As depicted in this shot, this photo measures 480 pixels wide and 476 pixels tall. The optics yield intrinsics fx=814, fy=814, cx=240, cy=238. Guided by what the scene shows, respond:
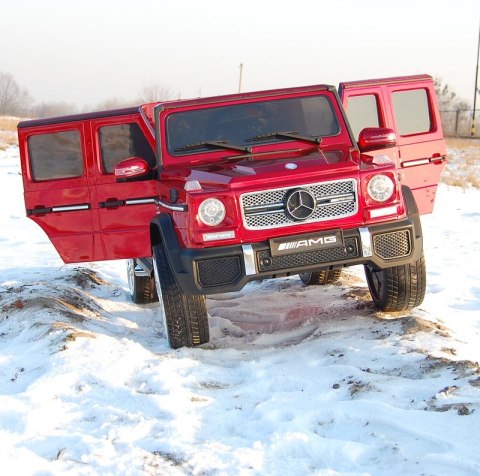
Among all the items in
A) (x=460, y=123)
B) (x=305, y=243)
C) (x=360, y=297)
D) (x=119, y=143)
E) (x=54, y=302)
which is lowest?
(x=360, y=297)

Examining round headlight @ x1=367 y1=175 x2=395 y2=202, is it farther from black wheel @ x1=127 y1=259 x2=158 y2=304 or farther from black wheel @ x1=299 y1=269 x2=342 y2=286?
black wheel @ x1=127 y1=259 x2=158 y2=304

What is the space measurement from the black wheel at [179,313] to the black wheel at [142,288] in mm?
2023

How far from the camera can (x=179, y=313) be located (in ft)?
19.7

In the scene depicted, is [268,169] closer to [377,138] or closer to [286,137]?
[286,137]

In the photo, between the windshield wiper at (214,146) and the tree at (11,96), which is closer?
the windshield wiper at (214,146)

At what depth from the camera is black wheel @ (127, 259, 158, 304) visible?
320 inches

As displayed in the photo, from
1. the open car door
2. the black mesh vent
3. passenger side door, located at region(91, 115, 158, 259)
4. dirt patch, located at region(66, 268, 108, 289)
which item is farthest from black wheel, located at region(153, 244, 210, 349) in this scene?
the open car door

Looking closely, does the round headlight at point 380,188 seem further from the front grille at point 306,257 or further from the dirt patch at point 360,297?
the dirt patch at point 360,297

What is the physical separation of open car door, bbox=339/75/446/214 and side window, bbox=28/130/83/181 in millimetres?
2778

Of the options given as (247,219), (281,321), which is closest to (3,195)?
(281,321)

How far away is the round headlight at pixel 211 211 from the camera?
5.59 metres

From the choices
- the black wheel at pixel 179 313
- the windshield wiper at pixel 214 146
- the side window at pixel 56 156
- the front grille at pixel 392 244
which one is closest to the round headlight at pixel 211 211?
the black wheel at pixel 179 313

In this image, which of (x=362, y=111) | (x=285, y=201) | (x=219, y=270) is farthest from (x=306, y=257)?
→ (x=362, y=111)

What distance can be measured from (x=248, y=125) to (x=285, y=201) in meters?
1.15
